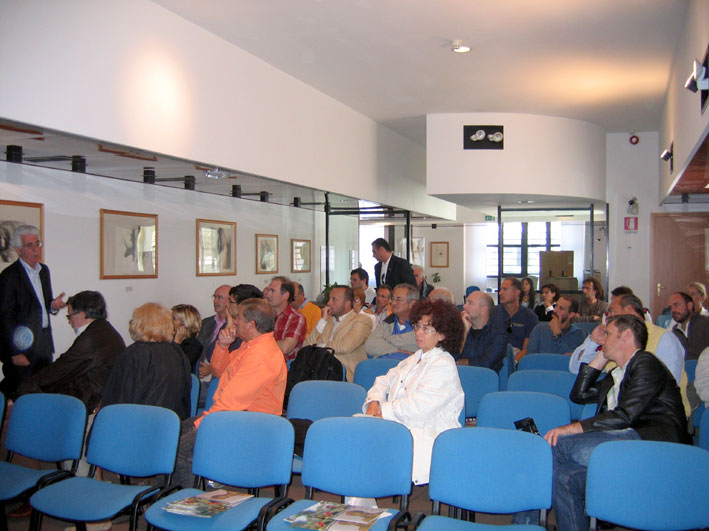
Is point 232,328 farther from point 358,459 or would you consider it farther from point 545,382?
point 545,382

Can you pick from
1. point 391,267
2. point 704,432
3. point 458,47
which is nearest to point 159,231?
point 391,267

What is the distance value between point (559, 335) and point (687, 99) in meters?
2.38

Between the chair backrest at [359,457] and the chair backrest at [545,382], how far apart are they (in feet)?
5.54

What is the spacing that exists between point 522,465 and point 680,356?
207 centimetres

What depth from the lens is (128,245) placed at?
7.64 meters

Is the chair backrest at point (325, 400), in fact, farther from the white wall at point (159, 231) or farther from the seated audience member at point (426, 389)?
the white wall at point (159, 231)

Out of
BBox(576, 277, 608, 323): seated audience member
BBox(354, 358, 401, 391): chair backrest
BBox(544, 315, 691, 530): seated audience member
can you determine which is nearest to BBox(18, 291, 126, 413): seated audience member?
BBox(354, 358, 401, 391): chair backrest

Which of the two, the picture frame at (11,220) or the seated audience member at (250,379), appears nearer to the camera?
the seated audience member at (250,379)

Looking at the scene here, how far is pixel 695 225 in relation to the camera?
11.0 metres

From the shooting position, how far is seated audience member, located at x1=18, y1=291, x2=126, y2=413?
15.1ft

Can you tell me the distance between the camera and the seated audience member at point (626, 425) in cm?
362

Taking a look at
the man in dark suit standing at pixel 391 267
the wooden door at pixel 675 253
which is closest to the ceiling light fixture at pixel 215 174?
the man in dark suit standing at pixel 391 267

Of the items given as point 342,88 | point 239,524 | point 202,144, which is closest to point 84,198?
point 202,144

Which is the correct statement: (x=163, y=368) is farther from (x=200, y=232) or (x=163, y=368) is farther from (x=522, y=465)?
(x=200, y=232)
